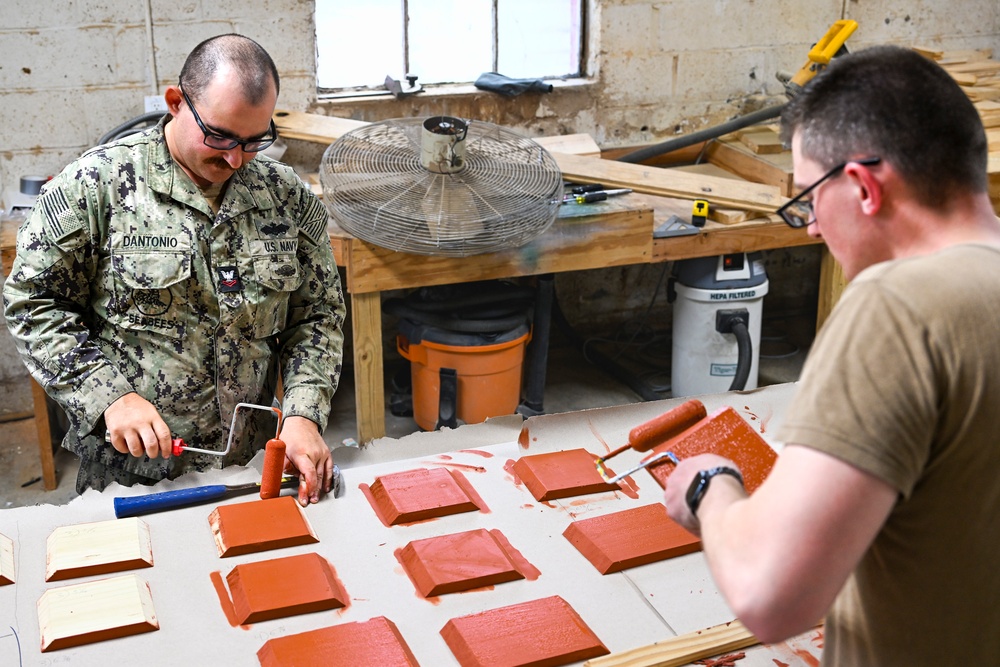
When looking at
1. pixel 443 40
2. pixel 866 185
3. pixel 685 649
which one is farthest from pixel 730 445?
pixel 443 40

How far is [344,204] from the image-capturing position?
341cm

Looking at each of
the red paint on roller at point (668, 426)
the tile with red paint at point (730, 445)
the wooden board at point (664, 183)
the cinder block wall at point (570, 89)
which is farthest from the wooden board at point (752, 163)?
the tile with red paint at point (730, 445)

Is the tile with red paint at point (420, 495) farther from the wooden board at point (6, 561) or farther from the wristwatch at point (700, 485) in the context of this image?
the wristwatch at point (700, 485)

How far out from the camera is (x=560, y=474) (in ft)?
7.07

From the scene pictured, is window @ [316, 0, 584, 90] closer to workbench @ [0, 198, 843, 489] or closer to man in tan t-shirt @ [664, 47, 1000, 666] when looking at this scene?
workbench @ [0, 198, 843, 489]

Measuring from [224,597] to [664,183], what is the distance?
276 centimetres

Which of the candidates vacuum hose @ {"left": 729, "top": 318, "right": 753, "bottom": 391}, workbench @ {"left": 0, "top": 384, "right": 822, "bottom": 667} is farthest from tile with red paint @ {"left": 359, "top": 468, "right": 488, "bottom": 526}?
vacuum hose @ {"left": 729, "top": 318, "right": 753, "bottom": 391}

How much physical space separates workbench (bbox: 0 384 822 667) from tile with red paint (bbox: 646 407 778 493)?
28cm

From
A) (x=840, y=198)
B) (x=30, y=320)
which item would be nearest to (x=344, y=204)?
(x=30, y=320)

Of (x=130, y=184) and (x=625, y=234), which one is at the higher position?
(x=130, y=184)

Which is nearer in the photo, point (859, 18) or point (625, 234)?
point (625, 234)

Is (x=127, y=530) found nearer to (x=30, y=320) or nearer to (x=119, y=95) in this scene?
(x=30, y=320)

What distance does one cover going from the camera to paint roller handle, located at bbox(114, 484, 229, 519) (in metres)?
1.98

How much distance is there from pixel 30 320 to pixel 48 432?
5.75 feet
